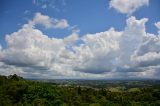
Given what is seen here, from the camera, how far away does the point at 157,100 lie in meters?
137

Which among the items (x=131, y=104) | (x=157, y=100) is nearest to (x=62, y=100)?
(x=131, y=104)

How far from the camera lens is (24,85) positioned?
417ft

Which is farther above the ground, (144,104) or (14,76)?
(14,76)

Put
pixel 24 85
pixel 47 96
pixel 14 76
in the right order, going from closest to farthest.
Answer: pixel 47 96, pixel 24 85, pixel 14 76

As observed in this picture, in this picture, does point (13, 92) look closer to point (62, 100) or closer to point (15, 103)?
point (15, 103)

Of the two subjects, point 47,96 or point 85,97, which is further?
point 85,97

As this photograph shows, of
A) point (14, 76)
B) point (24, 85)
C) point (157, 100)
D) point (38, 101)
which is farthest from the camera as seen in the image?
point (14, 76)

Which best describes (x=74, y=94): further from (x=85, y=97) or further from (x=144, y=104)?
(x=144, y=104)

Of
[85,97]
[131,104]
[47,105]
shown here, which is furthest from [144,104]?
[47,105]

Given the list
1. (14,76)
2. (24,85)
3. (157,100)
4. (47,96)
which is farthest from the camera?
(14,76)

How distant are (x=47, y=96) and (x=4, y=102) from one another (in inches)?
668

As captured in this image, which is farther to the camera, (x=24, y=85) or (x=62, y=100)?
(x=24, y=85)

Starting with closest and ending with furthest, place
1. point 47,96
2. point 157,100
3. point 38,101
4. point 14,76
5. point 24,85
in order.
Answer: point 38,101 → point 47,96 → point 24,85 → point 157,100 → point 14,76

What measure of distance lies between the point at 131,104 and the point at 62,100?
3120cm
